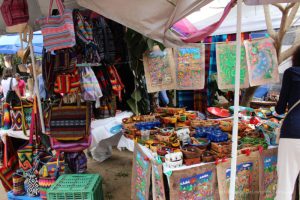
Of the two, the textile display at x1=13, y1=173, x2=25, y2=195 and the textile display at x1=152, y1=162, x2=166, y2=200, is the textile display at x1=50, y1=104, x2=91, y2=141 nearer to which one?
the textile display at x1=13, y1=173, x2=25, y2=195

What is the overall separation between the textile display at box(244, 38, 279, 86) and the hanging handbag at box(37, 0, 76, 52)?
7.22 ft

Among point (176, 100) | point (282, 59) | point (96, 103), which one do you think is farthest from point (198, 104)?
point (96, 103)

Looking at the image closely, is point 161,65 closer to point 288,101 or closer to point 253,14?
point 288,101

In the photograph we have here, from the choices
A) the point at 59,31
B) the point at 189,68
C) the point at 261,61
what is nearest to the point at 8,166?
the point at 59,31

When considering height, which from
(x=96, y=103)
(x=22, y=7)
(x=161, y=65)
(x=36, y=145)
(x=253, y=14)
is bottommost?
(x=36, y=145)

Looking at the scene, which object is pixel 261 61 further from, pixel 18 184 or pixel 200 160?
pixel 18 184

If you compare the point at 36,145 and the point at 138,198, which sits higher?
the point at 36,145

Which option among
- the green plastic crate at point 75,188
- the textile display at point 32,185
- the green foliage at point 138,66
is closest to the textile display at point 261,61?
the green foliage at point 138,66

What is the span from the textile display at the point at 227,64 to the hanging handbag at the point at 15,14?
2.37 m

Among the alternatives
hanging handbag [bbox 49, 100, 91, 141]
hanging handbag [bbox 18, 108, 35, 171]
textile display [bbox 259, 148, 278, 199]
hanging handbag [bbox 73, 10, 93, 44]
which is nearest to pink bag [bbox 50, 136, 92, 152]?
hanging handbag [bbox 49, 100, 91, 141]

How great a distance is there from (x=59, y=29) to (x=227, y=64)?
215 cm

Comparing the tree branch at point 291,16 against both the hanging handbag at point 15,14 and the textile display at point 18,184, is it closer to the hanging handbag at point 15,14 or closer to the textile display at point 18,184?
the hanging handbag at point 15,14

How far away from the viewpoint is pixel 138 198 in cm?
272

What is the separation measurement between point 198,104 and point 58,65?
3195 millimetres
